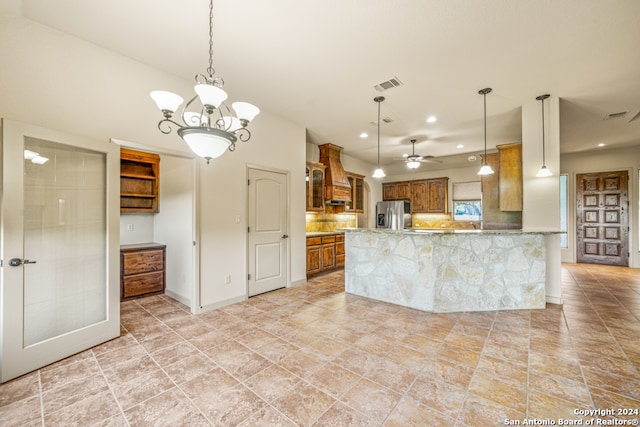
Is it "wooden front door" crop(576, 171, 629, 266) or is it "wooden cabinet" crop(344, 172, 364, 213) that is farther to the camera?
"wooden cabinet" crop(344, 172, 364, 213)

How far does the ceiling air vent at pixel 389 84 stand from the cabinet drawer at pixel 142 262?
4.22m

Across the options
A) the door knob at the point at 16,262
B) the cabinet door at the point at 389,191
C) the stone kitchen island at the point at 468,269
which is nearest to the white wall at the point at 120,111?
the door knob at the point at 16,262

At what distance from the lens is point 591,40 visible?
104 inches

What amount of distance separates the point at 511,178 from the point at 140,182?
6.36 m

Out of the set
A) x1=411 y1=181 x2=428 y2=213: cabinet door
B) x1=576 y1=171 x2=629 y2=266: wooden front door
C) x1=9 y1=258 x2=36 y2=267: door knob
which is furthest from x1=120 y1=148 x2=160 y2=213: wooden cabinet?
x1=576 y1=171 x2=629 y2=266: wooden front door

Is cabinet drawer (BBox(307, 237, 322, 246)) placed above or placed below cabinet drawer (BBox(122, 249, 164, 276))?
above

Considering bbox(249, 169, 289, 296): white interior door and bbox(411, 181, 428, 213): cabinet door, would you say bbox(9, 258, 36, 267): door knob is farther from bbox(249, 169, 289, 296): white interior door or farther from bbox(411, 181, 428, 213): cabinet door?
bbox(411, 181, 428, 213): cabinet door

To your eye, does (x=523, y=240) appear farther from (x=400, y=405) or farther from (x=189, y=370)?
(x=189, y=370)

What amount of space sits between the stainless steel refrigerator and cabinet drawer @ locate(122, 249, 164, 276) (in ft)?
19.9

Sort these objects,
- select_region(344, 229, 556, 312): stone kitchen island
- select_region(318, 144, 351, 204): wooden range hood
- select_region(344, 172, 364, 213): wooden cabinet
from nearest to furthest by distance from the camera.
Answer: select_region(344, 229, 556, 312): stone kitchen island, select_region(318, 144, 351, 204): wooden range hood, select_region(344, 172, 364, 213): wooden cabinet

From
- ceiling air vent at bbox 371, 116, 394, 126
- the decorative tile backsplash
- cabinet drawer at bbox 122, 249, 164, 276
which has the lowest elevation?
cabinet drawer at bbox 122, 249, 164, 276

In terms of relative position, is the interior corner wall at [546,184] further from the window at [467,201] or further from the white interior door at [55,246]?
the white interior door at [55,246]

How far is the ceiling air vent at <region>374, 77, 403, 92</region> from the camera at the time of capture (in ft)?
11.3

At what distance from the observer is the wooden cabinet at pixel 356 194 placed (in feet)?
24.9
